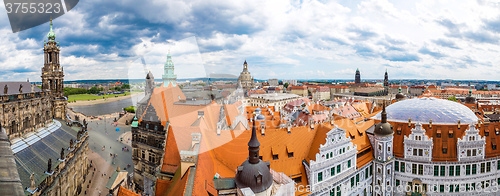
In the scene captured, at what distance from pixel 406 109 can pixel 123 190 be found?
96.4 feet

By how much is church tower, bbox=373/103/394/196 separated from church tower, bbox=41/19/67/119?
148 ft

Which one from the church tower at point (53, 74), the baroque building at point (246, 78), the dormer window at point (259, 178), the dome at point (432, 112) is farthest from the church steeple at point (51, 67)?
the baroque building at point (246, 78)

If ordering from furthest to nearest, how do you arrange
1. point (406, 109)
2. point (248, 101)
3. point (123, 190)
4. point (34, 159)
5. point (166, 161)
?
point (248, 101)
point (406, 109)
point (34, 159)
point (166, 161)
point (123, 190)

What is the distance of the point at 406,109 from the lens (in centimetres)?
2905

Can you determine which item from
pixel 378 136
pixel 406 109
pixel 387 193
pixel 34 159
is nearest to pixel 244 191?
pixel 378 136

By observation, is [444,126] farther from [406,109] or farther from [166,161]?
[166,161]

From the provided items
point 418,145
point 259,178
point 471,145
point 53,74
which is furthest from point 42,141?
point 471,145

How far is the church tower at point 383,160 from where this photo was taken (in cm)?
2461

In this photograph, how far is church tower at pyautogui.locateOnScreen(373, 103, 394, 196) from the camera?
80.7ft

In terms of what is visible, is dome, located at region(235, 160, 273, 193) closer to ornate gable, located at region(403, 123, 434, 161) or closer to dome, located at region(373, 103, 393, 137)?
dome, located at region(373, 103, 393, 137)

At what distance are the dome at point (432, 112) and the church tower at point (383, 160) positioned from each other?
4484mm

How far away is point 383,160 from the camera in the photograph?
24.6 m

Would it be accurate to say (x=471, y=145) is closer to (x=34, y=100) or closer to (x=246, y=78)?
(x=34, y=100)

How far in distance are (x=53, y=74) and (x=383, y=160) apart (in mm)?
47502
